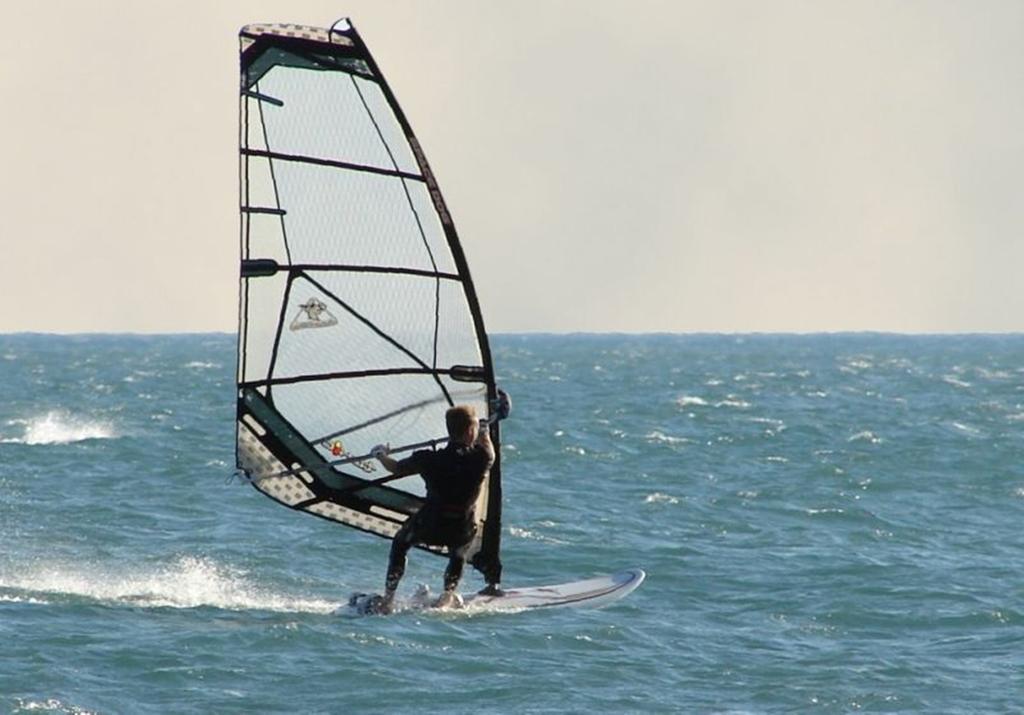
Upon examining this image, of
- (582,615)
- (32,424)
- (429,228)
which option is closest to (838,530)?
(582,615)

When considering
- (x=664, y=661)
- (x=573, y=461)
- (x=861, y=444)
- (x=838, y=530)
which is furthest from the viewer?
(x=861, y=444)

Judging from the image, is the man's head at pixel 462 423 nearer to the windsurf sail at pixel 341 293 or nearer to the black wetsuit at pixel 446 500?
the black wetsuit at pixel 446 500

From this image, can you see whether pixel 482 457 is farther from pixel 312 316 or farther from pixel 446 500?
pixel 312 316

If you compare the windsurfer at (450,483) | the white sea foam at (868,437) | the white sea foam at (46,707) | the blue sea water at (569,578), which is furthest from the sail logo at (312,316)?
the white sea foam at (868,437)

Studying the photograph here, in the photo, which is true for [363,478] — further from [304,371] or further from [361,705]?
[361,705]

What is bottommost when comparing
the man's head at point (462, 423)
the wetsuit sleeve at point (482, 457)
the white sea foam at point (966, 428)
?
the white sea foam at point (966, 428)

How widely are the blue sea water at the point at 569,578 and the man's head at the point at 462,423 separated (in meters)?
1.18

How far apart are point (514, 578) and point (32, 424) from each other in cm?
1668

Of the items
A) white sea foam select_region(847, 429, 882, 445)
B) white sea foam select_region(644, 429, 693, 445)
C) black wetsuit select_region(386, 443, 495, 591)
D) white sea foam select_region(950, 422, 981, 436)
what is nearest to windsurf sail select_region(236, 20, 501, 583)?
black wetsuit select_region(386, 443, 495, 591)

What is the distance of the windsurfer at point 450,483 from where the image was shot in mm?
11297

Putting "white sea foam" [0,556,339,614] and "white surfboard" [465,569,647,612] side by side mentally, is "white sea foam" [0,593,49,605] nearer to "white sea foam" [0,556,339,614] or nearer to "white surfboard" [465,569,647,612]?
"white sea foam" [0,556,339,614]

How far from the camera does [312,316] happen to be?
11.8m

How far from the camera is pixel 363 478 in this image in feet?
40.3

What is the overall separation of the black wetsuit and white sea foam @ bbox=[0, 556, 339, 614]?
2.83ft
